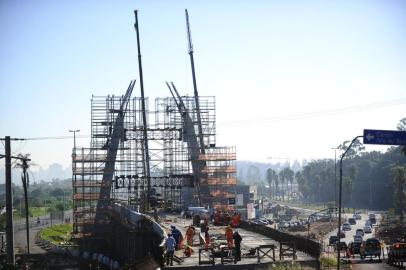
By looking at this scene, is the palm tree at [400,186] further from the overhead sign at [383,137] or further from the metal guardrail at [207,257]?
the metal guardrail at [207,257]

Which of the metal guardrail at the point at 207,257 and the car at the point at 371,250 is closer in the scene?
the metal guardrail at the point at 207,257

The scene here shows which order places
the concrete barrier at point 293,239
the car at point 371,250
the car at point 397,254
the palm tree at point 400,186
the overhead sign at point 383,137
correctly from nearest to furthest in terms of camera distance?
1. the overhead sign at point 383,137
2. the concrete barrier at point 293,239
3. the car at point 397,254
4. the car at point 371,250
5. the palm tree at point 400,186

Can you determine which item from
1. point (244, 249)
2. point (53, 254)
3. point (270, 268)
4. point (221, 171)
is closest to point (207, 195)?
point (221, 171)

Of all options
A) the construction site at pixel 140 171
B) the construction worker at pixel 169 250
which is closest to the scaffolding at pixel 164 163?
the construction site at pixel 140 171

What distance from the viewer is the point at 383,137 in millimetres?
26953

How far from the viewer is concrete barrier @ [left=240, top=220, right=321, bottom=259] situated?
26.9 m

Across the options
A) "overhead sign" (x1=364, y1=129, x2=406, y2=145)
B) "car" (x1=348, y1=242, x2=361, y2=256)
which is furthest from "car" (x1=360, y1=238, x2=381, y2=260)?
"overhead sign" (x1=364, y1=129, x2=406, y2=145)

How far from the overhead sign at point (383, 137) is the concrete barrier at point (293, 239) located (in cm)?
529

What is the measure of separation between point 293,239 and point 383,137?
24.4ft

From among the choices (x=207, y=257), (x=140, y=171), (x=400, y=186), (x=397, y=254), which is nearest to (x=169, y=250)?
(x=207, y=257)

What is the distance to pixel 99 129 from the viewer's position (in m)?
72.4

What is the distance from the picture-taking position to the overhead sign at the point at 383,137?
26.8 meters

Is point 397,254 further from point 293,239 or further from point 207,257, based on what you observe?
point 207,257

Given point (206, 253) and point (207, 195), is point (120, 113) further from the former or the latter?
point (206, 253)
